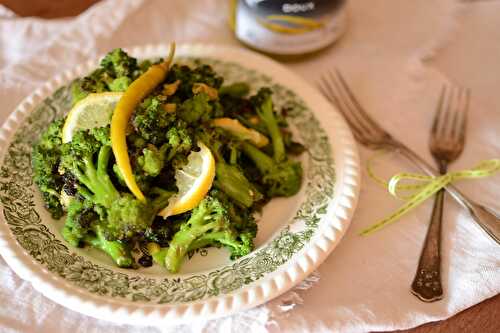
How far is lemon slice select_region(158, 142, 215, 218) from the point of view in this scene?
1.82m

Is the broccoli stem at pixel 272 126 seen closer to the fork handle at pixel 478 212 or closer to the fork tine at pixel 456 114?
the fork handle at pixel 478 212

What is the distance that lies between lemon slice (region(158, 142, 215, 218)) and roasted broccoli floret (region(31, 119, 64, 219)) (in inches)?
15.5

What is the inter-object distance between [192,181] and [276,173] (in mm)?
347

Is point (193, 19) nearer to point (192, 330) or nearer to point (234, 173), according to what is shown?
point (234, 173)

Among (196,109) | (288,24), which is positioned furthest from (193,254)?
(288,24)

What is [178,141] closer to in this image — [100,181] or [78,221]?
[100,181]

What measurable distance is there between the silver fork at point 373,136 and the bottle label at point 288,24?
19cm

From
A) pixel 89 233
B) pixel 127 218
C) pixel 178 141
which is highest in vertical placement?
pixel 178 141

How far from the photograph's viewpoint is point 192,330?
5.77 ft

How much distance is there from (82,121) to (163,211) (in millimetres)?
415

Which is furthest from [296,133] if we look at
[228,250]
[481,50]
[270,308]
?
[481,50]

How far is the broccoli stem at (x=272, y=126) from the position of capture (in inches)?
83.8

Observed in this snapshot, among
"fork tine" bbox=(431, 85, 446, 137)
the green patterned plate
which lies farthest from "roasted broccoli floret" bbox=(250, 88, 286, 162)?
"fork tine" bbox=(431, 85, 446, 137)

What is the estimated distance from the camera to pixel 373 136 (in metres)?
2.38
